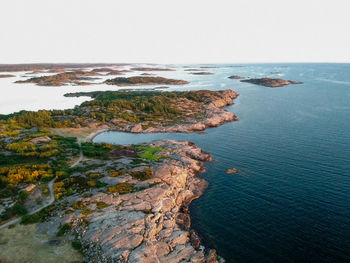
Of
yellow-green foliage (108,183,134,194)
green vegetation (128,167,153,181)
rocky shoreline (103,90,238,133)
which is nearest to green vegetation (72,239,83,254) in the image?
yellow-green foliage (108,183,134,194)

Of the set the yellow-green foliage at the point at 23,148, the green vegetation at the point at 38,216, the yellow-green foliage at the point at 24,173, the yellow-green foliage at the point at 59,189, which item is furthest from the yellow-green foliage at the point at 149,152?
the green vegetation at the point at 38,216

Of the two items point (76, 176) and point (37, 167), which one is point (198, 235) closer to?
point (76, 176)

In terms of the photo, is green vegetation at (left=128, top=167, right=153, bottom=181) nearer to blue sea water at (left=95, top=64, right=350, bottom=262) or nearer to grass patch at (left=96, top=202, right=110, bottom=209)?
grass patch at (left=96, top=202, right=110, bottom=209)

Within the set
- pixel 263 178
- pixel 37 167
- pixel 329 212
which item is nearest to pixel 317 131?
pixel 263 178

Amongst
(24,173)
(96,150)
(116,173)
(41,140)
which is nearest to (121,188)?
(116,173)

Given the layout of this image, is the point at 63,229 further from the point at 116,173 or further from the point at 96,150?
the point at 96,150
